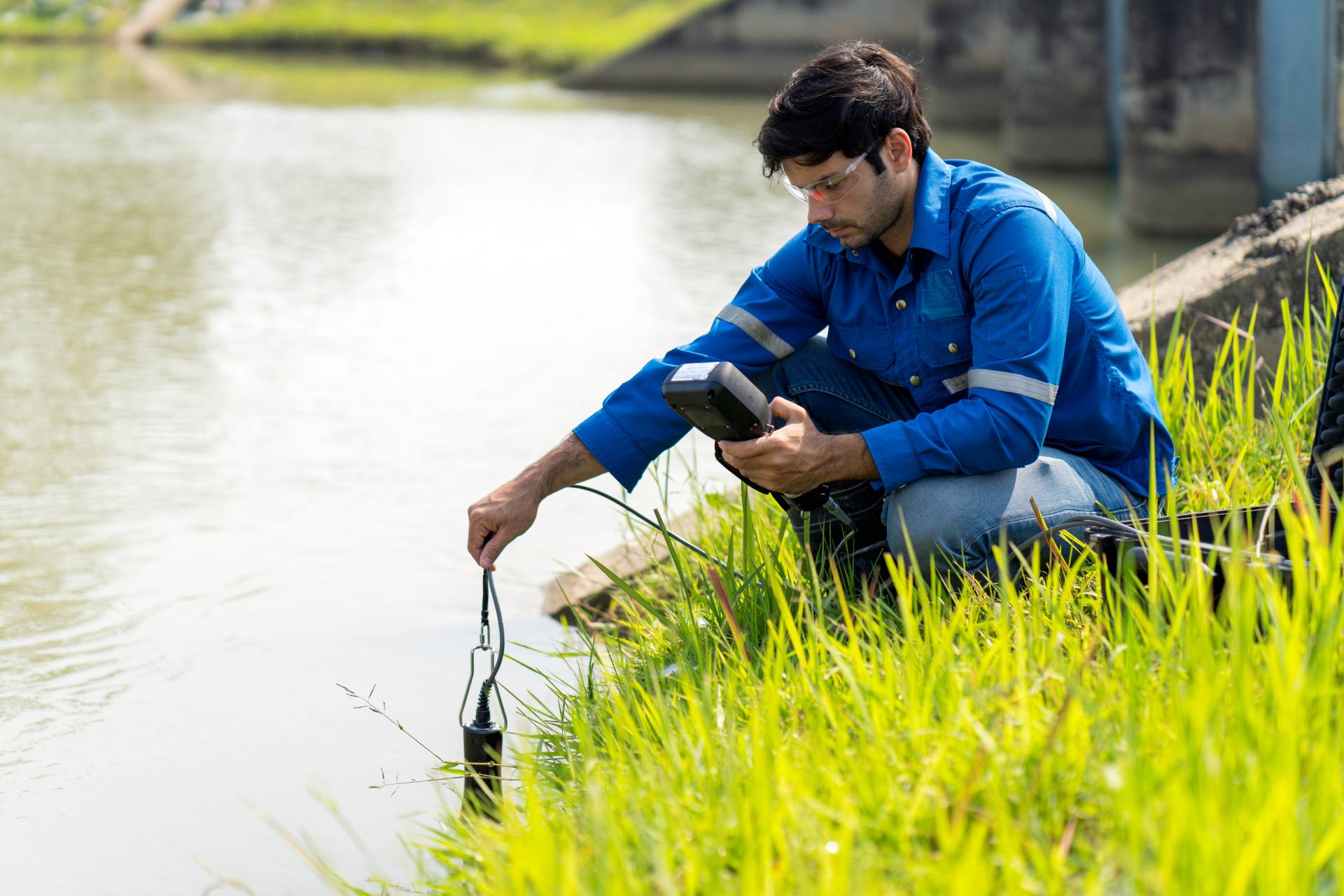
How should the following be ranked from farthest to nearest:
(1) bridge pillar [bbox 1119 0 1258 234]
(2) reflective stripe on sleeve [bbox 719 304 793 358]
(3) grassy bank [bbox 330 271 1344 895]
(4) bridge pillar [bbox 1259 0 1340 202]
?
(1) bridge pillar [bbox 1119 0 1258 234], (4) bridge pillar [bbox 1259 0 1340 202], (2) reflective stripe on sleeve [bbox 719 304 793 358], (3) grassy bank [bbox 330 271 1344 895]

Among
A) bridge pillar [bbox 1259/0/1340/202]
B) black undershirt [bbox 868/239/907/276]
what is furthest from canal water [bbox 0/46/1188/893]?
black undershirt [bbox 868/239/907/276]

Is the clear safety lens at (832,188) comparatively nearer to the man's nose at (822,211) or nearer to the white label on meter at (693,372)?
the man's nose at (822,211)

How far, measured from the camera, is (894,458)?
256cm

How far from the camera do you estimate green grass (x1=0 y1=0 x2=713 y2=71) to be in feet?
77.9

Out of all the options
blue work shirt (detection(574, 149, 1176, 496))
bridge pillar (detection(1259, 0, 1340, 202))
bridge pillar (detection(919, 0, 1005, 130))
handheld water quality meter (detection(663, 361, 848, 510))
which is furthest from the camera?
bridge pillar (detection(919, 0, 1005, 130))

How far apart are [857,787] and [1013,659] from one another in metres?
0.44

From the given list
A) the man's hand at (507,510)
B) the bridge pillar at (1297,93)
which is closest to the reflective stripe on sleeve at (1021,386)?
the man's hand at (507,510)

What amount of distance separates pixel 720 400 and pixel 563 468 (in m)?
0.46

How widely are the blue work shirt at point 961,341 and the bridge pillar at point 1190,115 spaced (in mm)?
6036

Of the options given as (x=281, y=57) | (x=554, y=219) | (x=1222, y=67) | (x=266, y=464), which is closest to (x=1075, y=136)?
(x=1222, y=67)

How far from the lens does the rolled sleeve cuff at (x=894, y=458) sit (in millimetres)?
2553

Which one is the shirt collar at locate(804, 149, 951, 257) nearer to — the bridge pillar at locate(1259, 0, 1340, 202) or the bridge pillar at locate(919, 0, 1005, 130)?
the bridge pillar at locate(1259, 0, 1340, 202)

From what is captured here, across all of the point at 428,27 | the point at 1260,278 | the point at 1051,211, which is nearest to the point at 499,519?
the point at 1051,211

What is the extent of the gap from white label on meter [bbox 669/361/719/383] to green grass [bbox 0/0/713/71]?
823 inches
